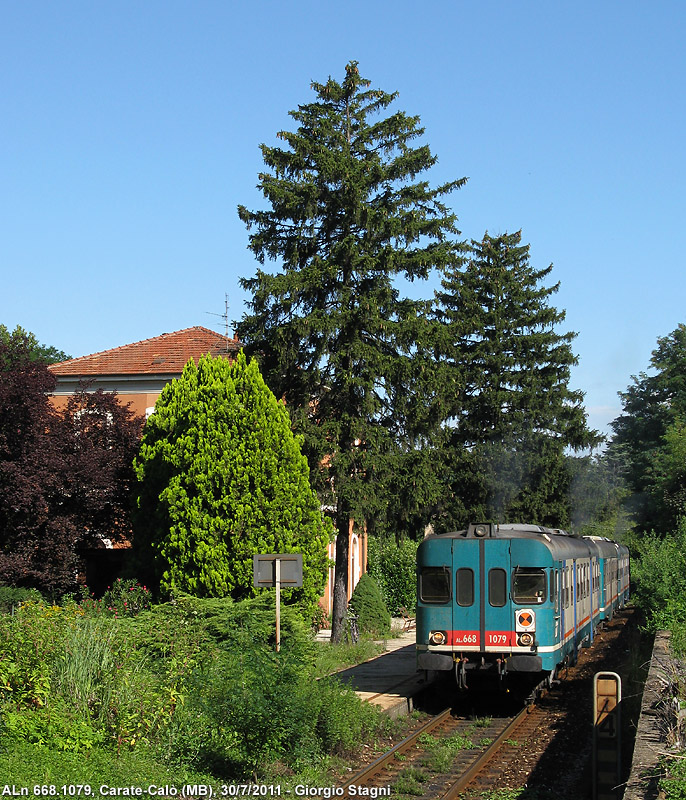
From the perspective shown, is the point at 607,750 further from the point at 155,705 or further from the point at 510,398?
the point at 510,398

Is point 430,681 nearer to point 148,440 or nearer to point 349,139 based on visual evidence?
point 148,440

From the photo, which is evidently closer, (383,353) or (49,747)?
(49,747)

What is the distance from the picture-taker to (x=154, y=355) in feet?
107

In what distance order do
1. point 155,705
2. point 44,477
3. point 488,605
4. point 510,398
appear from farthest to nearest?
point 510,398
point 44,477
point 488,605
point 155,705

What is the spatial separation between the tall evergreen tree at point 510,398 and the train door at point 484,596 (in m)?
23.0

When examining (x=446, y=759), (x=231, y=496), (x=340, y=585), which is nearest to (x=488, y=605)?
(x=446, y=759)

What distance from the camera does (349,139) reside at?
2612 centimetres

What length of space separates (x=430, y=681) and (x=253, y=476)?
17.2 ft

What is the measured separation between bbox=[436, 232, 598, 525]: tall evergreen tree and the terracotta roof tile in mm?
10822

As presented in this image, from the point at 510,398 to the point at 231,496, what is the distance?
24205 millimetres

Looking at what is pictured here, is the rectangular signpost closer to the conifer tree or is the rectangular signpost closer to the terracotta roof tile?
the conifer tree

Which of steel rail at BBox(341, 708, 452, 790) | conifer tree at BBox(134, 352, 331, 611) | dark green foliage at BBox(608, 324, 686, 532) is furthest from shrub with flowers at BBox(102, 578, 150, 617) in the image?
dark green foliage at BBox(608, 324, 686, 532)

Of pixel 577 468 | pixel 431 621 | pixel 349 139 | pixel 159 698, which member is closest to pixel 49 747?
pixel 159 698

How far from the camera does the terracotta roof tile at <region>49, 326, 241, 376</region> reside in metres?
31.6
